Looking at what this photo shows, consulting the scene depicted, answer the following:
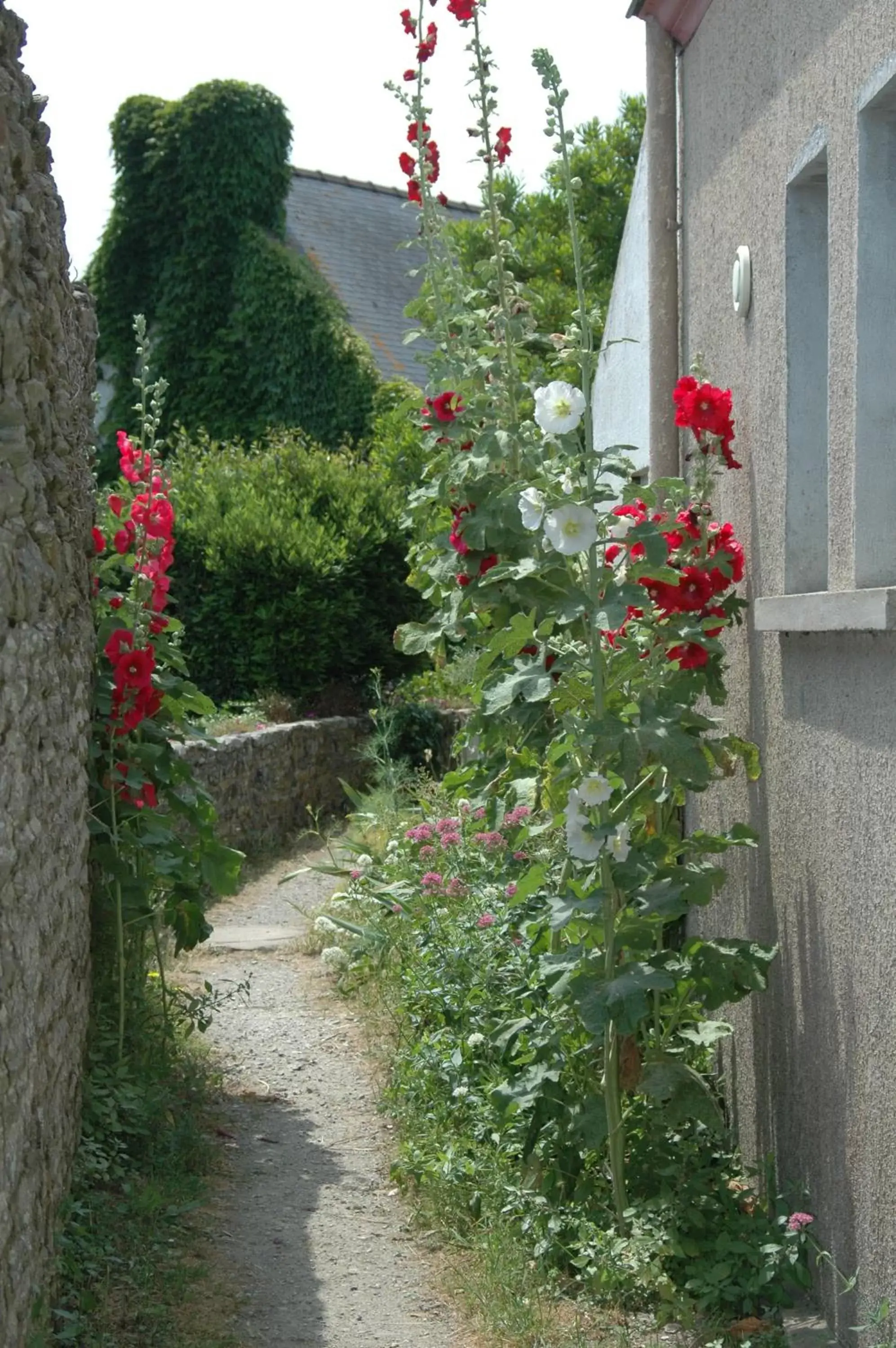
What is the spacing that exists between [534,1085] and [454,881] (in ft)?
6.98

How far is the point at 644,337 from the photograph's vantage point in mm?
6656

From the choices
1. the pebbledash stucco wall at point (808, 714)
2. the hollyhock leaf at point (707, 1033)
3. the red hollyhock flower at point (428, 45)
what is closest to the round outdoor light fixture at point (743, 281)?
the pebbledash stucco wall at point (808, 714)

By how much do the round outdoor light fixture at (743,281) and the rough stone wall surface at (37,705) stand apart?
77.4 inches

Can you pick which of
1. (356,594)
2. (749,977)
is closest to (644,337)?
(749,977)

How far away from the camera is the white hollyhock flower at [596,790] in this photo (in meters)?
3.57

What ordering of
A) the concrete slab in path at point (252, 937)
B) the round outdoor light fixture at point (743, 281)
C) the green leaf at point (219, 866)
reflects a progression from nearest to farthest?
the round outdoor light fixture at point (743, 281) < the green leaf at point (219, 866) < the concrete slab in path at point (252, 937)

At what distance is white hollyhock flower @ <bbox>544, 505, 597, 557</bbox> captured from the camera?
11.5 feet

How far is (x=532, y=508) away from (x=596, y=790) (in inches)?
27.6

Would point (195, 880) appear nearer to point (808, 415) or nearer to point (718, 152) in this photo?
point (808, 415)

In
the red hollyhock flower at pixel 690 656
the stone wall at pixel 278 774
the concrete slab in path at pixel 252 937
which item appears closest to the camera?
the red hollyhock flower at pixel 690 656

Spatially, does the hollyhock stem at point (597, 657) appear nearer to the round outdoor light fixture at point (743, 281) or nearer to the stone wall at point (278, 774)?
the round outdoor light fixture at point (743, 281)

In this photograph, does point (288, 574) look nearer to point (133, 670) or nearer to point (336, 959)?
point (336, 959)

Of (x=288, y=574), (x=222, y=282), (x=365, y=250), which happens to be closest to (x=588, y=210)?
(x=365, y=250)

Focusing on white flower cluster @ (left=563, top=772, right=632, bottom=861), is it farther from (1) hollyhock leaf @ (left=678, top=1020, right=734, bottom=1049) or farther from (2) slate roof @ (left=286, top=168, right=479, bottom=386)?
(2) slate roof @ (left=286, top=168, right=479, bottom=386)
